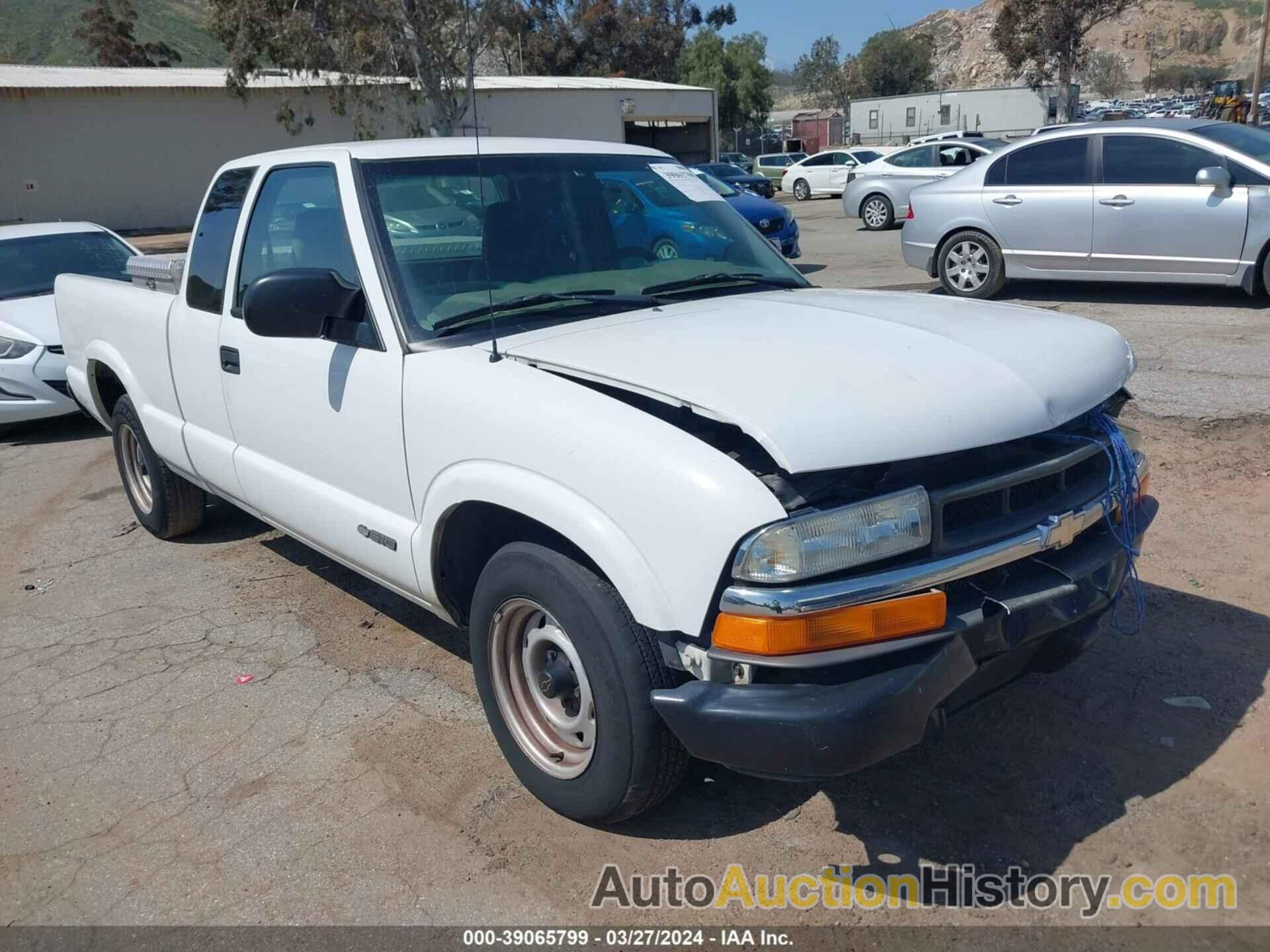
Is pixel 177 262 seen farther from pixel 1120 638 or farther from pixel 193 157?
pixel 193 157

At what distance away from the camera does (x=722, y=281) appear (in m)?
4.09

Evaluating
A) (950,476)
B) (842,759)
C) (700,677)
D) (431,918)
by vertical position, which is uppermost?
(950,476)

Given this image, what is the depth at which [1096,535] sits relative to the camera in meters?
3.18

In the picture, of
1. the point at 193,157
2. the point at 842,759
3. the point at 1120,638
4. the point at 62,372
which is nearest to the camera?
the point at 842,759

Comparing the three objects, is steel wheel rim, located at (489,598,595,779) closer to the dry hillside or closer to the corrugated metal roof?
the corrugated metal roof

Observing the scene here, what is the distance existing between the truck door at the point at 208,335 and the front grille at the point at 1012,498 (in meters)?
3.09

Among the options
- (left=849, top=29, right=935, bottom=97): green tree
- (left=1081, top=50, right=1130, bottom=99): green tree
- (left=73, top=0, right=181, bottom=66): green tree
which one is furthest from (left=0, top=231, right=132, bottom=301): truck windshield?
(left=1081, top=50, right=1130, bottom=99): green tree

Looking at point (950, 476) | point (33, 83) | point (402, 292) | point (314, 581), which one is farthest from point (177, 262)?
point (33, 83)

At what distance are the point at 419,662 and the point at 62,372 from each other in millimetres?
5726

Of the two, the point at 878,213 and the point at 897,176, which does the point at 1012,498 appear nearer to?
the point at 897,176

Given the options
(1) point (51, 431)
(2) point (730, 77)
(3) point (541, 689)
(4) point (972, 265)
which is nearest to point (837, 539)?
(3) point (541, 689)

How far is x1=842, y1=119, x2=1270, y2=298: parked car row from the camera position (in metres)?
9.35

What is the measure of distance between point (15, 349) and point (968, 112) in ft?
154

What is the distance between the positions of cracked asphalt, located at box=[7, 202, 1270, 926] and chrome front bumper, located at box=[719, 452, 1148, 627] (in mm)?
780
